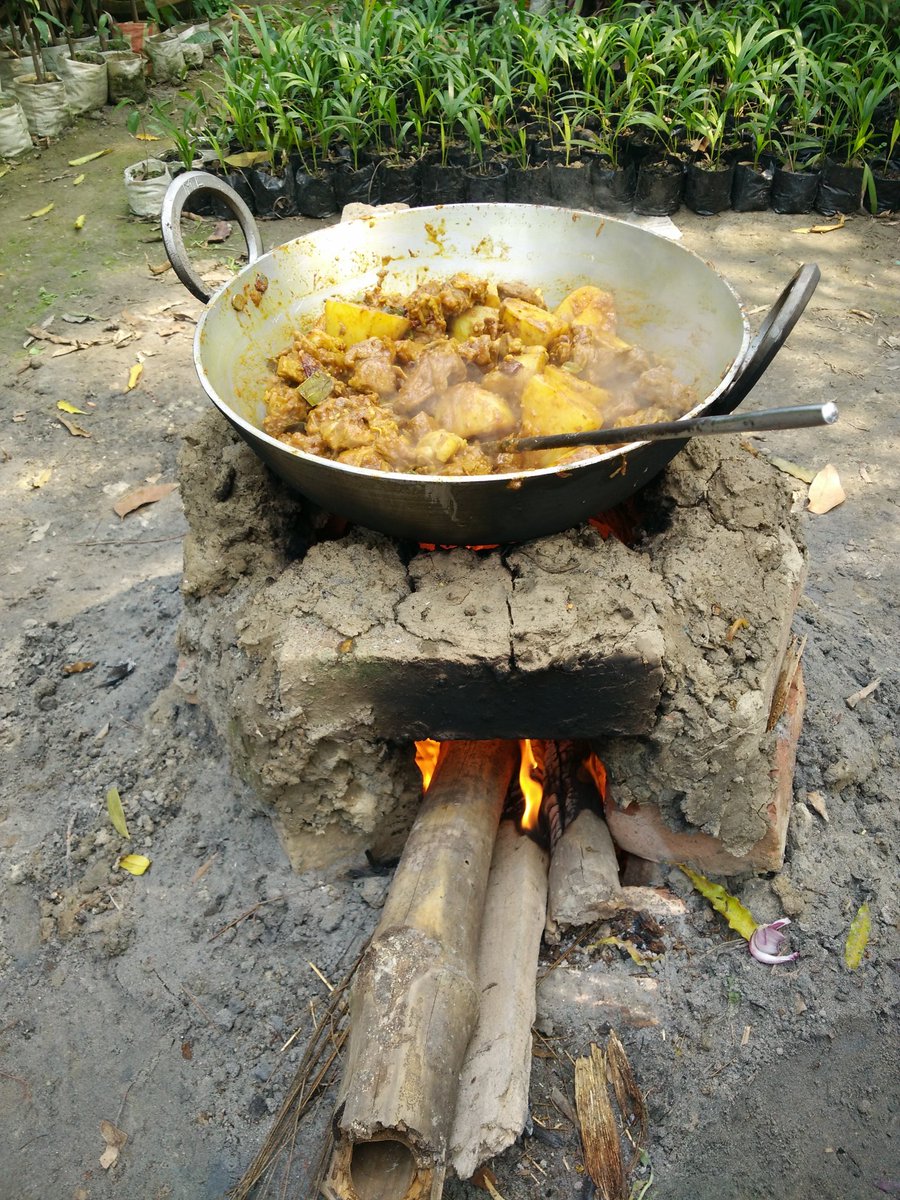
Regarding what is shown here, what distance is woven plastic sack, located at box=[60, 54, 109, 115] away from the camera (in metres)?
7.66

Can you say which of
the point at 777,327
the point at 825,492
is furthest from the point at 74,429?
the point at 777,327

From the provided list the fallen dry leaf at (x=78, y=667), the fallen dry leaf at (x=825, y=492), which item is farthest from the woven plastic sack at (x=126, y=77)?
the fallen dry leaf at (x=825, y=492)

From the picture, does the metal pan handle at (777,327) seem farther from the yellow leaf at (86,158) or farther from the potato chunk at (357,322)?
the yellow leaf at (86,158)

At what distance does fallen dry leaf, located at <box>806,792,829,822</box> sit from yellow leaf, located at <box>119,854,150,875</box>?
200 cm

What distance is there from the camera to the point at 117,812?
106 inches

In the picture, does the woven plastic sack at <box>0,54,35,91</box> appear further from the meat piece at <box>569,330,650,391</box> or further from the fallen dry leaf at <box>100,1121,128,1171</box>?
the fallen dry leaf at <box>100,1121,128,1171</box>

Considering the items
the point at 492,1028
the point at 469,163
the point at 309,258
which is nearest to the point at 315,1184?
the point at 492,1028

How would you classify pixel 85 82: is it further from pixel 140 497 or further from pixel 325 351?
pixel 325 351

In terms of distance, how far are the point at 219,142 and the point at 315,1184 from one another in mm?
6841

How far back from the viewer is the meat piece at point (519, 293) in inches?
101

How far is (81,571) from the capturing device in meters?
3.66

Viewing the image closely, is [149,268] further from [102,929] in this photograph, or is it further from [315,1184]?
[315,1184]

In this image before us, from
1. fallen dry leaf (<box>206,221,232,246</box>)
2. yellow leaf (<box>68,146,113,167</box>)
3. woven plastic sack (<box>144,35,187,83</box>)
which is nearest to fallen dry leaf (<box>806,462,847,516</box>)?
fallen dry leaf (<box>206,221,232,246</box>)

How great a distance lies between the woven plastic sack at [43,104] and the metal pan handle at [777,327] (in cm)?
784
